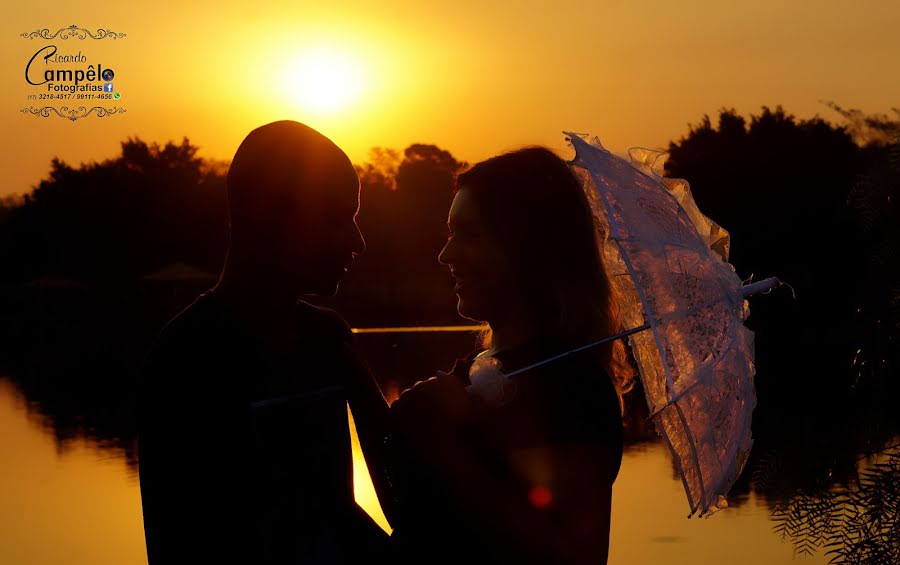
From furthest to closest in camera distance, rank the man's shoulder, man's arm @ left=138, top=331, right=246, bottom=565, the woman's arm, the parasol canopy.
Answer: the man's shoulder, the parasol canopy, man's arm @ left=138, top=331, right=246, bottom=565, the woman's arm

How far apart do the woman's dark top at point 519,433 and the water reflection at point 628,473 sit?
1.45m

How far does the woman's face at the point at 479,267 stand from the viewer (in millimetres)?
3545

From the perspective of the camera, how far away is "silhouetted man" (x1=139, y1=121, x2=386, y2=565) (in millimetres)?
3674

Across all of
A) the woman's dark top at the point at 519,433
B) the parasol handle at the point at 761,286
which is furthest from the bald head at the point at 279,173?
Result: the parasol handle at the point at 761,286

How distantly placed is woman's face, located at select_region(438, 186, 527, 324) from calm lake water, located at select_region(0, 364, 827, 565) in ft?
27.0

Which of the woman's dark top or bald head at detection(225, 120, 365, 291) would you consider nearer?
the woman's dark top

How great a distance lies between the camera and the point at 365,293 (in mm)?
72750

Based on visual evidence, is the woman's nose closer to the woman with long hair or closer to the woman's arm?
the woman with long hair

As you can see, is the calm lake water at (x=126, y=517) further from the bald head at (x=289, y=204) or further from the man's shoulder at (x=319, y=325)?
the bald head at (x=289, y=204)

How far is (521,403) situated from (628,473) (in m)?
12.8

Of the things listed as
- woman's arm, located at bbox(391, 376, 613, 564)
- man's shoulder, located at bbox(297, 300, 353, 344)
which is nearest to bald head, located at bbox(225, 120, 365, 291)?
man's shoulder, located at bbox(297, 300, 353, 344)

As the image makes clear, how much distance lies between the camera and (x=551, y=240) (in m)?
3.56

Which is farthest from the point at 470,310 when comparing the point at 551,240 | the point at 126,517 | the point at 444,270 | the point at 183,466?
the point at 444,270

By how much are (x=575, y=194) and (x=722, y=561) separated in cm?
854
